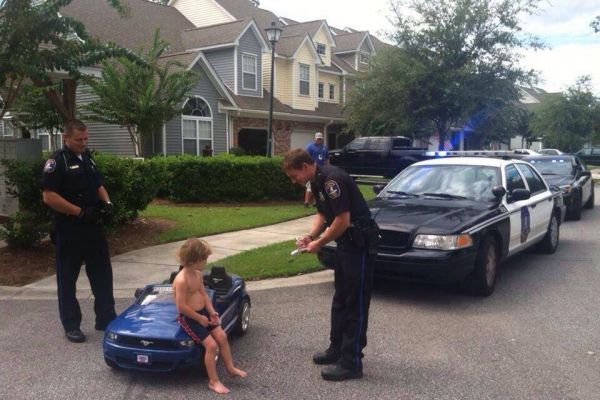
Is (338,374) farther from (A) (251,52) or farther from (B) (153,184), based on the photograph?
(A) (251,52)

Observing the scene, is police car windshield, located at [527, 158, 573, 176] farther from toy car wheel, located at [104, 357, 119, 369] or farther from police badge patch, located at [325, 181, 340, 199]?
toy car wheel, located at [104, 357, 119, 369]

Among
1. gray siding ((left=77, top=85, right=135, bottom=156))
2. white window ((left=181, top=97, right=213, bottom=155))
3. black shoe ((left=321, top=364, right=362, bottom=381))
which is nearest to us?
black shoe ((left=321, top=364, right=362, bottom=381))

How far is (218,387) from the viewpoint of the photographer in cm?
384

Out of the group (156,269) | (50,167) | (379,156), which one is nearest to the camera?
(50,167)

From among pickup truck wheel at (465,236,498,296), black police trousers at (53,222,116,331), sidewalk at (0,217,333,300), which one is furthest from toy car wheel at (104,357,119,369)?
pickup truck wheel at (465,236,498,296)

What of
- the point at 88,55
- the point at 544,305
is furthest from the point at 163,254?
the point at 544,305

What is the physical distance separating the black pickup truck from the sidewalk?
1012 cm

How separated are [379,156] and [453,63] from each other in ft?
14.6

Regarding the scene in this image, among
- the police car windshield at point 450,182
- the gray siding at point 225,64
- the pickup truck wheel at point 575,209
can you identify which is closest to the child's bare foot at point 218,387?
the police car windshield at point 450,182

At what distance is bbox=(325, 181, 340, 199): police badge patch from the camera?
3.90 m

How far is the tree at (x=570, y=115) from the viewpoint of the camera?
127ft

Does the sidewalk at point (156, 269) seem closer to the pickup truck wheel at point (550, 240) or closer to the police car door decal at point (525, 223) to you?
the police car door decal at point (525, 223)

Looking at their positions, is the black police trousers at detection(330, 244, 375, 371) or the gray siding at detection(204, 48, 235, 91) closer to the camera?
the black police trousers at detection(330, 244, 375, 371)

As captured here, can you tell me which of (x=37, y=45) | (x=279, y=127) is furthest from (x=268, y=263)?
(x=279, y=127)
